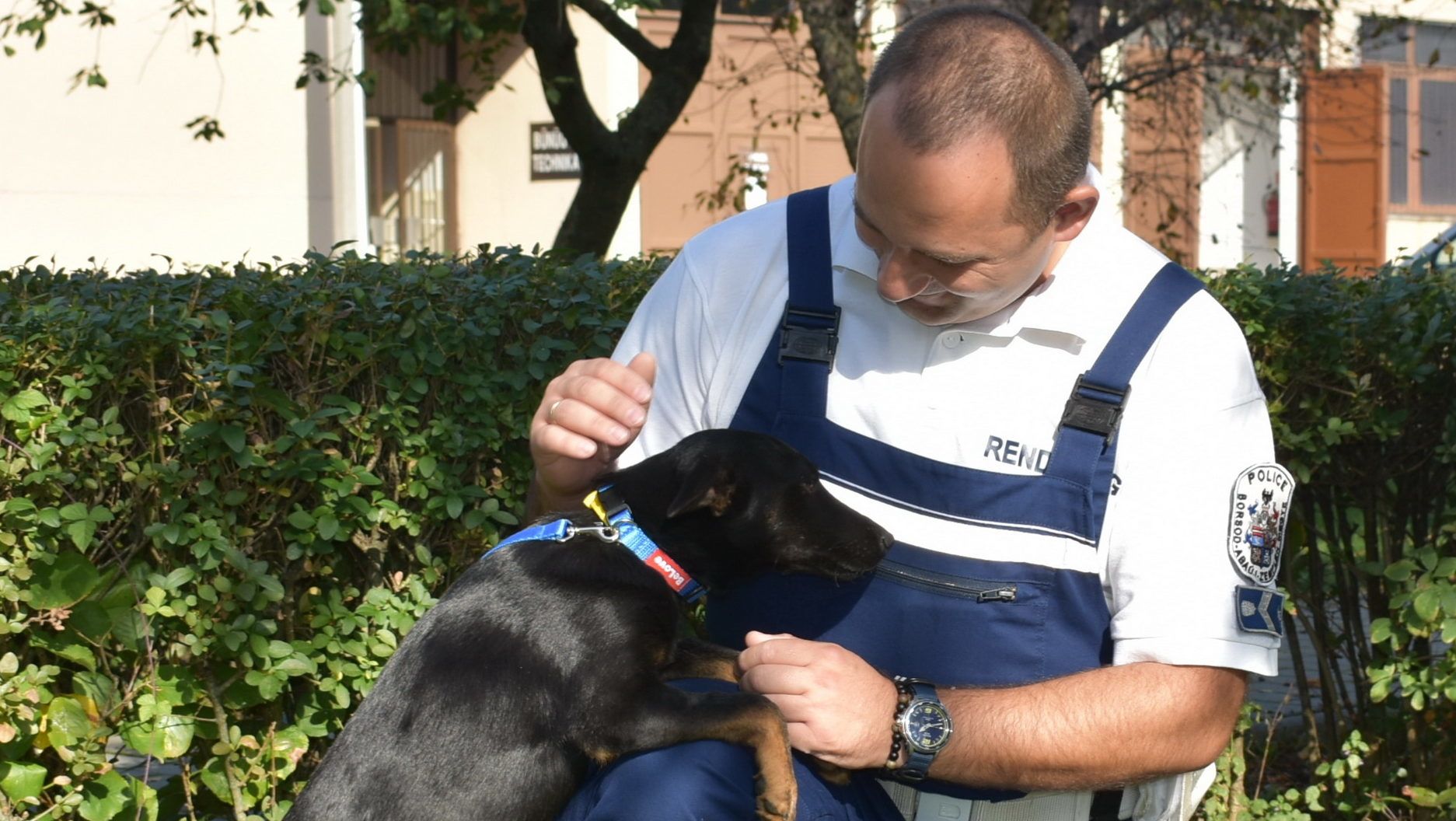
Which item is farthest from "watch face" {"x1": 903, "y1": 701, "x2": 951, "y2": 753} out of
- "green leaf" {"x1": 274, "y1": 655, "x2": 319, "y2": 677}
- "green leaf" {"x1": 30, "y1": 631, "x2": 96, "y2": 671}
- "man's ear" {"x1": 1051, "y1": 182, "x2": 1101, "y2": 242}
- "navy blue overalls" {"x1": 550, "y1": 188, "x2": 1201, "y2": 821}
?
"green leaf" {"x1": 30, "y1": 631, "x2": 96, "y2": 671}

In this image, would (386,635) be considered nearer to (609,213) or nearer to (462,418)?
(462,418)

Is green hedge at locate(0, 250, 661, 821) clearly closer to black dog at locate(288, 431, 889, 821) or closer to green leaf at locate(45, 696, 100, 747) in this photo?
green leaf at locate(45, 696, 100, 747)

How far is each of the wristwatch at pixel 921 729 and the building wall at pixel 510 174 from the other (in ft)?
34.9

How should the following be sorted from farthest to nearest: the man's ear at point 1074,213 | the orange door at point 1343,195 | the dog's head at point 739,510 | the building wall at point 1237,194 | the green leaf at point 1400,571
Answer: the building wall at point 1237,194
the orange door at point 1343,195
the green leaf at point 1400,571
the dog's head at point 739,510
the man's ear at point 1074,213

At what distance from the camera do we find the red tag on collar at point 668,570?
2705 mm

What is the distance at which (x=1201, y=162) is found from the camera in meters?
16.9

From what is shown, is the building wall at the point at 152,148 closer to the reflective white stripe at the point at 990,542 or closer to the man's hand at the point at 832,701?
the reflective white stripe at the point at 990,542

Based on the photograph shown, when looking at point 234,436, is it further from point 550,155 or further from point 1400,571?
point 550,155

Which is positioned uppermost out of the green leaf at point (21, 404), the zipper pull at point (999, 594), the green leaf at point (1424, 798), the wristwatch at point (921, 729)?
the green leaf at point (21, 404)

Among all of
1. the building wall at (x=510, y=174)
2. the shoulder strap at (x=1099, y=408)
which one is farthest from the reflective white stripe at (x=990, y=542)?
the building wall at (x=510, y=174)

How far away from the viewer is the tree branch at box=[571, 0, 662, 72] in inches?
264

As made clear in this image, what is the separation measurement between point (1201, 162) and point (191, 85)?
1183 cm

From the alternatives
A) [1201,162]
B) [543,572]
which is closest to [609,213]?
[543,572]

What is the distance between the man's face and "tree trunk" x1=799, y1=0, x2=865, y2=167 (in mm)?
4800
